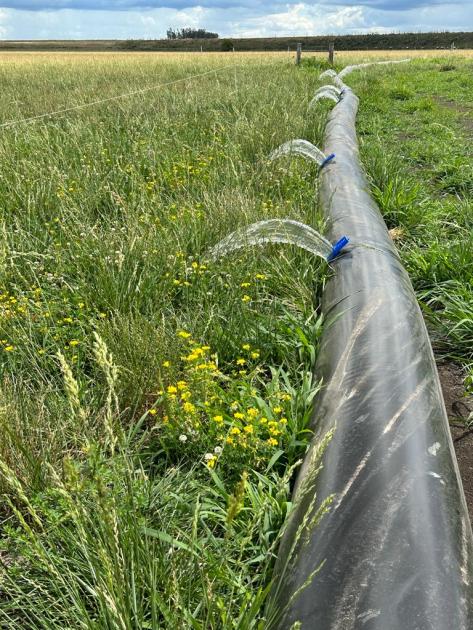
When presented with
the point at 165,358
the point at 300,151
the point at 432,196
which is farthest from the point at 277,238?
the point at 432,196

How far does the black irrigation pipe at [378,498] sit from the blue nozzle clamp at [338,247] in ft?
2.00

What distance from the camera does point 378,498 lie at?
1386 mm

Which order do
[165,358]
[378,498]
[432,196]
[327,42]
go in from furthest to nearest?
1. [327,42]
2. [432,196]
3. [165,358]
4. [378,498]

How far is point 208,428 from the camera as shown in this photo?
203cm

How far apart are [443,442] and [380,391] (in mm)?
256

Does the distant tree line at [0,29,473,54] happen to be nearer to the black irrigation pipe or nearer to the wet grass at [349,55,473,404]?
the wet grass at [349,55,473,404]

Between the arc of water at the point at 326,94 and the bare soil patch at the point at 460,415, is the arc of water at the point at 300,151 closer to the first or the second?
the bare soil patch at the point at 460,415

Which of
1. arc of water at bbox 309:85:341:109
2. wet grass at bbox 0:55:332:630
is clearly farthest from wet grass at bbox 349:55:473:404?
wet grass at bbox 0:55:332:630

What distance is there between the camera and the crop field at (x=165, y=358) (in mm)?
1212

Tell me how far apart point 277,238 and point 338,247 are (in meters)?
0.36

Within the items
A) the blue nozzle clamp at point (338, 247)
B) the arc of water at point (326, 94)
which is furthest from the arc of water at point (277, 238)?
the arc of water at point (326, 94)

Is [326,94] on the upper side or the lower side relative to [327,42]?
lower

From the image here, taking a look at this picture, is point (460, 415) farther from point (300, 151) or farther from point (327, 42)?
point (327, 42)

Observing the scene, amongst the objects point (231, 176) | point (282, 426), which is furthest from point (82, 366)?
point (231, 176)
